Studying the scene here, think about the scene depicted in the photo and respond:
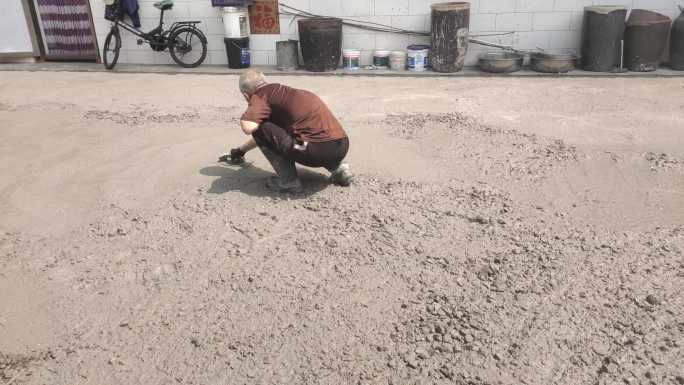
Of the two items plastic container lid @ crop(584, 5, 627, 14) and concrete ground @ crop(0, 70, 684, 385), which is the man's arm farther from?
plastic container lid @ crop(584, 5, 627, 14)

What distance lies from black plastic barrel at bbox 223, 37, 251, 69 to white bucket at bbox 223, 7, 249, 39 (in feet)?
0.23

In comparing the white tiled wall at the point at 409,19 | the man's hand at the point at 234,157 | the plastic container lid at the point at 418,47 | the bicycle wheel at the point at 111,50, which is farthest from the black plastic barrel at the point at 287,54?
Answer: the man's hand at the point at 234,157

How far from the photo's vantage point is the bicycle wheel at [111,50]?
8492mm

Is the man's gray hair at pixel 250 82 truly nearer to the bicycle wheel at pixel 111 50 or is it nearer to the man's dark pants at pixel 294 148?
the man's dark pants at pixel 294 148

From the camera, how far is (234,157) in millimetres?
4332

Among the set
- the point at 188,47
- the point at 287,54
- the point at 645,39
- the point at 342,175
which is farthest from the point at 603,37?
the point at 188,47

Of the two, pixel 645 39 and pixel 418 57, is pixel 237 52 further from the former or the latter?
pixel 645 39

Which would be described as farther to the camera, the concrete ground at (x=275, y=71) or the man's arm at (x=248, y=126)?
the concrete ground at (x=275, y=71)

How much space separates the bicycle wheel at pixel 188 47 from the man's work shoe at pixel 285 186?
5.15 metres

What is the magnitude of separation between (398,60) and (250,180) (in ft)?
15.0

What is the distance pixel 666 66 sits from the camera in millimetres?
7812

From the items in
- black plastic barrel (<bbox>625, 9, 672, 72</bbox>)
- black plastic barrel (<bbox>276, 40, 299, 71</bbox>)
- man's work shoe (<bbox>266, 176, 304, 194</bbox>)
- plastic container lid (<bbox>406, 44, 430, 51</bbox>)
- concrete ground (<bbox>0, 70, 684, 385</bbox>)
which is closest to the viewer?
concrete ground (<bbox>0, 70, 684, 385</bbox>)

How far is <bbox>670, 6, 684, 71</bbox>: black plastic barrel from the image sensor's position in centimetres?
745

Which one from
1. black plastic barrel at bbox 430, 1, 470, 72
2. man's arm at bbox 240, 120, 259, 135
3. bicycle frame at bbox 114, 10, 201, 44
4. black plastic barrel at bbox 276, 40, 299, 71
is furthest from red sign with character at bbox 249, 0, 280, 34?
man's arm at bbox 240, 120, 259, 135
